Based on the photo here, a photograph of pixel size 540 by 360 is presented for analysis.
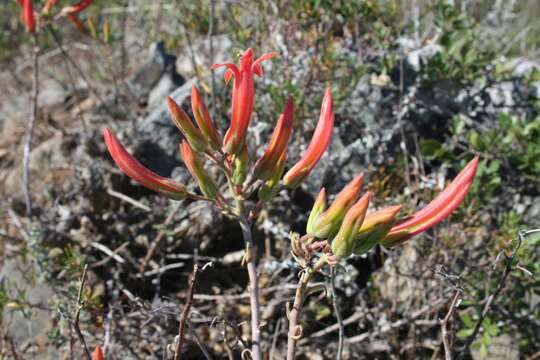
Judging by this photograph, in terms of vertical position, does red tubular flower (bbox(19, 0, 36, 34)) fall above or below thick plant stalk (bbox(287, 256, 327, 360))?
above

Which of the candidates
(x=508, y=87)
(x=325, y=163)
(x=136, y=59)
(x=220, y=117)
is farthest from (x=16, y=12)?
(x=508, y=87)

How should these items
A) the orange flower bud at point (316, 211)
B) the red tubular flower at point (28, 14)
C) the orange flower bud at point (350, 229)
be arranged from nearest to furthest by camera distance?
the orange flower bud at point (350, 229), the orange flower bud at point (316, 211), the red tubular flower at point (28, 14)

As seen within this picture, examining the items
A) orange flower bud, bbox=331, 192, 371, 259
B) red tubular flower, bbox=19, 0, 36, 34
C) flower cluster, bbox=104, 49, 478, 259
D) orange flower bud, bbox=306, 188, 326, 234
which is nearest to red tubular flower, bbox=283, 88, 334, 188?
flower cluster, bbox=104, 49, 478, 259

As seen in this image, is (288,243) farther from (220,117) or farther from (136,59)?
(136,59)

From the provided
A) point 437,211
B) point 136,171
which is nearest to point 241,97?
point 136,171

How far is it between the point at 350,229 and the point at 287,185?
331mm

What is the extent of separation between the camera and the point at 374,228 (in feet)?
4.07

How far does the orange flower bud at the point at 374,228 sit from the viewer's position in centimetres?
122

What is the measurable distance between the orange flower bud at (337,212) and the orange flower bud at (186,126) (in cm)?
41

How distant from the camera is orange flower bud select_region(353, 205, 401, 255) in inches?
48.2

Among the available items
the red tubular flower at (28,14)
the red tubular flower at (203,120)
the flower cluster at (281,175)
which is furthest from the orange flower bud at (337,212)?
the red tubular flower at (28,14)

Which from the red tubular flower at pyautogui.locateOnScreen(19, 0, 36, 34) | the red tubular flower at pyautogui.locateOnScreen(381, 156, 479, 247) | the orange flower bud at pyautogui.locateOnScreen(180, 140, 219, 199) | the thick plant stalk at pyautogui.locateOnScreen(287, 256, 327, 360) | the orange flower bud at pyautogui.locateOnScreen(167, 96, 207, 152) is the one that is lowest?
the thick plant stalk at pyautogui.locateOnScreen(287, 256, 327, 360)

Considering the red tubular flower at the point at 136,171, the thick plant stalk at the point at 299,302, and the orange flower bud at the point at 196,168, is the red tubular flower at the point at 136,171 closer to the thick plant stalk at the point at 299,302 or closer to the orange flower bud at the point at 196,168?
the orange flower bud at the point at 196,168

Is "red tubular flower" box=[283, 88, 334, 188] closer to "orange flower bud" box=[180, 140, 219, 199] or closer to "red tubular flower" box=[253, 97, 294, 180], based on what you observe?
"red tubular flower" box=[253, 97, 294, 180]
